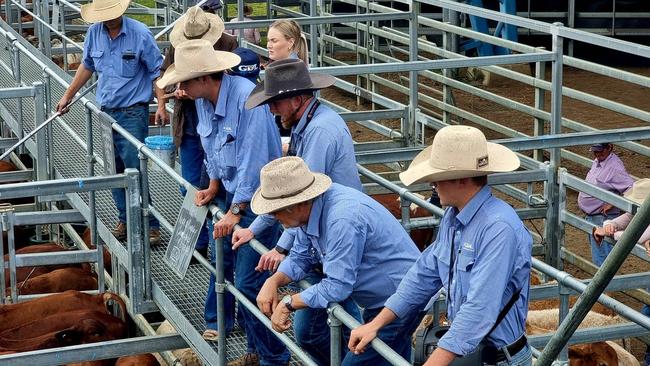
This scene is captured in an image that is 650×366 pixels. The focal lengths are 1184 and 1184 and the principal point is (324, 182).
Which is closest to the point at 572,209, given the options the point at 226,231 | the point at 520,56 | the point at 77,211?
the point at 520,56

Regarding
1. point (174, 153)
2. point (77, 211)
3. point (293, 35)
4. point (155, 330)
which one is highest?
point (293, 35)

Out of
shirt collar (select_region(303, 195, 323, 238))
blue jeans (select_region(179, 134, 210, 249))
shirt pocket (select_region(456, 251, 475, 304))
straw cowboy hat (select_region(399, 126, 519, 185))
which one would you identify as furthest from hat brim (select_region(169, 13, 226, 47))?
shirt pocket (select_region(456, 251, 475, 304))

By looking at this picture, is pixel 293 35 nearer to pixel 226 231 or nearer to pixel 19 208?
pixel 226 231

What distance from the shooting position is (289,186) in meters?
4.81

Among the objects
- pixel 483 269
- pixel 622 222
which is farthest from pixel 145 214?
pixel 483 269

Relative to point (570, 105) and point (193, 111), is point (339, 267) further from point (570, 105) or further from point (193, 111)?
point (570, 105)

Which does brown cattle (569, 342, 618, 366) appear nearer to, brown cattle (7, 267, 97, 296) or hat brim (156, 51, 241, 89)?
hat brim (156, 51, 241, 89)

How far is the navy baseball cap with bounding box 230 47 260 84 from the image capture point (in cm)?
682

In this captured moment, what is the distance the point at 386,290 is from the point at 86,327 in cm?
357

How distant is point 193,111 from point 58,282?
3.07 m

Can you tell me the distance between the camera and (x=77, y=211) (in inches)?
371

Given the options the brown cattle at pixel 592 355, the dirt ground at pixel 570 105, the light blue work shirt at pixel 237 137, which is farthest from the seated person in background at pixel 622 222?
the dirt ground at pixel 570 105

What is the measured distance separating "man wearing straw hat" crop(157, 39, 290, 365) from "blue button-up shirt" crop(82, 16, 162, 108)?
7.40ft

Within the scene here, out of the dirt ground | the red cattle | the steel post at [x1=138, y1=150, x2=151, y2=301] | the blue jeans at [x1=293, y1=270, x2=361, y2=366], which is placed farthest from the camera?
the dirt ground
